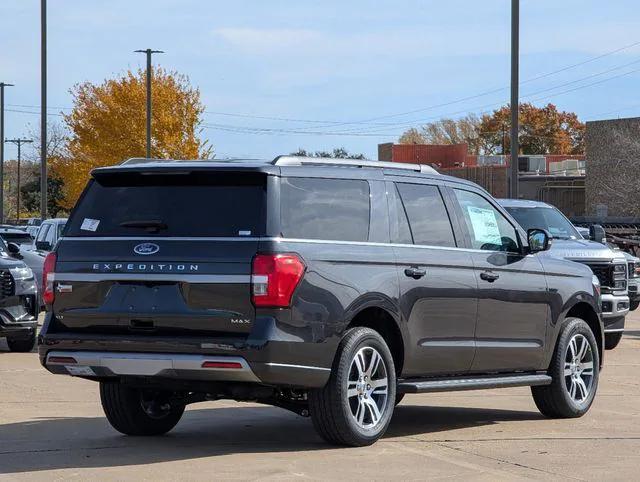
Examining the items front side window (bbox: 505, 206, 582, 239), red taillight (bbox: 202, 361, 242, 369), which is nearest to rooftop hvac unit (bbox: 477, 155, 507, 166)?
front side window (bbox: 505, 206, 582, 239)

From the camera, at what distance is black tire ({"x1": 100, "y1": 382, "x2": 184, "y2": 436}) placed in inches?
405

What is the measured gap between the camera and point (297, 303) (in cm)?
912

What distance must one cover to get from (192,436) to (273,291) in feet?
6.42

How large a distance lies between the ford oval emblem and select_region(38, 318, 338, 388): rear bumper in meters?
0.57

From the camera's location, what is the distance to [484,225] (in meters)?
11.3

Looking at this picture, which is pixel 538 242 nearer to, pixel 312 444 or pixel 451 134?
pixel 312 444

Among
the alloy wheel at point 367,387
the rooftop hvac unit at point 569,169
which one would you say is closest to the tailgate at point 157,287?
the alloy wheel at point 367,387

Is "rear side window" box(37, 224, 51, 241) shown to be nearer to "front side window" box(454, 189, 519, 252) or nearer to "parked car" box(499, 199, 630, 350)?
"parked car" box(499, 199, 630, 350)

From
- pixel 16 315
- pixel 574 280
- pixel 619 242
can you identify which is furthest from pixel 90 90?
pixel 574 280

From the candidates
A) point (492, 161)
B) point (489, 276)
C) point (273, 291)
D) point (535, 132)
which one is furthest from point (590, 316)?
point (535, 132)

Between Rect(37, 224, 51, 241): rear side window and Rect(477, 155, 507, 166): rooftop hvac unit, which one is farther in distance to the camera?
Rect(477, 155, 507, 166): rooftop hvac unit

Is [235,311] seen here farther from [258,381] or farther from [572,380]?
[572,380]

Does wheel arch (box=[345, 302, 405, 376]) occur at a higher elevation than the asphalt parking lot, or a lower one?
higher

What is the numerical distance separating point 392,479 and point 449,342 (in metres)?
2.25
